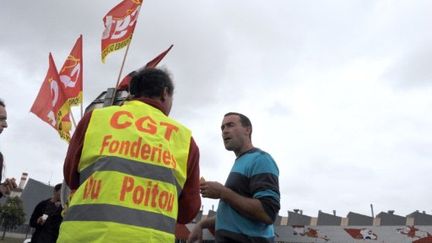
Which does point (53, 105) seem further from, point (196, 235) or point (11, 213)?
point (11, 213)

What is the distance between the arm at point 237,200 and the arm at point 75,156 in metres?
0.92

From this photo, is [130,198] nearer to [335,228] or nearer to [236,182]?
[236,182]

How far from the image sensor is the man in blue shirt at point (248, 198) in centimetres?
286

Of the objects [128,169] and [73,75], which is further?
[73,75]

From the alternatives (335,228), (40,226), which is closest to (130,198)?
(40,226)

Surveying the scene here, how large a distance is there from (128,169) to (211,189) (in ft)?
3.12

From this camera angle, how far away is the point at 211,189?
2.85 m

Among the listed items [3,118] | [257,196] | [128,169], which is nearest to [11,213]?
[3,118]

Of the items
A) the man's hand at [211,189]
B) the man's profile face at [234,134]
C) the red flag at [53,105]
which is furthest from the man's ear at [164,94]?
the red flag at [53,105]

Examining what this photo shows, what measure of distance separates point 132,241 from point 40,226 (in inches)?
207

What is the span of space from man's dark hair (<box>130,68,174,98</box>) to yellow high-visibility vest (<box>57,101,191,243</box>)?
222 mm

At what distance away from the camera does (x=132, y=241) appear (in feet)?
6.21

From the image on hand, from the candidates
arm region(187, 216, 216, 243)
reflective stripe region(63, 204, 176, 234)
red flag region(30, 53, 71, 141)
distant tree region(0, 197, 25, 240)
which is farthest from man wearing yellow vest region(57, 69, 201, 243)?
distant tree region(0, 197, 25, 240)

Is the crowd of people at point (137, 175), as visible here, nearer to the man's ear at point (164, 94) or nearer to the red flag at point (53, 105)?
A: the man's ear at point (164, 94)
